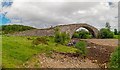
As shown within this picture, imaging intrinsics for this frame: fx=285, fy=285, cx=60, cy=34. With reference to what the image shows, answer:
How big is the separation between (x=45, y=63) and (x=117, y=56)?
26.6 feet

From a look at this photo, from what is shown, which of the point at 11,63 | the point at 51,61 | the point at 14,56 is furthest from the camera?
the point at 51,61

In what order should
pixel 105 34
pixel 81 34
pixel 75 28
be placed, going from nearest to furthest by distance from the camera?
pixel 75 28 < pixel 81 34 < pixel 105 34

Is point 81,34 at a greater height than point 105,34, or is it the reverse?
point 81,34

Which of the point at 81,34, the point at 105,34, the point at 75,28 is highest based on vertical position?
the point at 75,28

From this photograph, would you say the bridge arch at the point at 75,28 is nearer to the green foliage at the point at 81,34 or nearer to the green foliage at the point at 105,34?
the green foliage at the point at 105,34

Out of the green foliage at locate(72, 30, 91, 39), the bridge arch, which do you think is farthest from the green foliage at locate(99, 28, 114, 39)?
the green foliage at locate(72, 30, 91, 39)

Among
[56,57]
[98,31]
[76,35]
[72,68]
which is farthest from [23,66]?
[98,31]

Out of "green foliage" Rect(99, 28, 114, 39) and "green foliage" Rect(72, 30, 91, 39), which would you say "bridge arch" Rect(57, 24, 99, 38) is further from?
"green foliage" Rect(72, 30, 91, 39)

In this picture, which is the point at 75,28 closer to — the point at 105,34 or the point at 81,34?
the point at 81,34

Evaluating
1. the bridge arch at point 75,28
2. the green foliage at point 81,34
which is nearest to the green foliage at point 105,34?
the bridge arch at point 75,28

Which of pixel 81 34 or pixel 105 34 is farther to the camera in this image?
pixel 105 34

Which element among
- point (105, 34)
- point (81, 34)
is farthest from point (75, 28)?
point (105, 34)

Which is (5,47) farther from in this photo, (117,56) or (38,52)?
(117,56)

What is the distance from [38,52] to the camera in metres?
24.4
